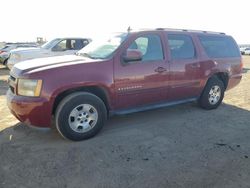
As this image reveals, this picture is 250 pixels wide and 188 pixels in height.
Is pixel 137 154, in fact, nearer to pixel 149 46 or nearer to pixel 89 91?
pixel 89 91

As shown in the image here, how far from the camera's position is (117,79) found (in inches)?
195

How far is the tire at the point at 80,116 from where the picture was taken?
4.50m

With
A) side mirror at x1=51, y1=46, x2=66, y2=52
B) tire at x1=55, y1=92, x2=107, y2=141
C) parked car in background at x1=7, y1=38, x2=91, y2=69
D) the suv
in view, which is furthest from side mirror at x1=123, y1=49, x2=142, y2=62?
side mirror at x1=51, y1=46, x2=66, y2=52

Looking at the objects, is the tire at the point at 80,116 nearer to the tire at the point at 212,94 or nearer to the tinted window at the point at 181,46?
the tinted window at the point at 181,46

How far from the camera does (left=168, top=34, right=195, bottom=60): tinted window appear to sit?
5814 millimetres

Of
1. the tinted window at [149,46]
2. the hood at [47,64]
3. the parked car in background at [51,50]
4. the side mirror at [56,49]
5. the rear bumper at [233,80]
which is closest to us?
the hood at [47,64]

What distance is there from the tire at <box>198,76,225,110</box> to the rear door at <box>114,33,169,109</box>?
1362mm

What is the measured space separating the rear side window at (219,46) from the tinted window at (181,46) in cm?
44

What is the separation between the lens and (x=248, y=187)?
3.32 metres

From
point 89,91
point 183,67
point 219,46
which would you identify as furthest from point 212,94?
point 89,91

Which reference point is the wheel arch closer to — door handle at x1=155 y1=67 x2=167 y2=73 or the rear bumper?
door handle at x1=155 y1=67 x2=167 y2=73

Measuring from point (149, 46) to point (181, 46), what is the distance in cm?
91

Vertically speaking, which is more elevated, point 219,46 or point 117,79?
point 219,46

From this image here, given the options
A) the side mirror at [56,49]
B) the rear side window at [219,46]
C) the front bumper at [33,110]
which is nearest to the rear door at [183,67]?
the rear side window at [219,46]
